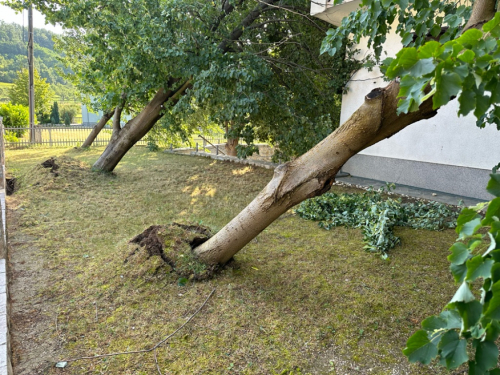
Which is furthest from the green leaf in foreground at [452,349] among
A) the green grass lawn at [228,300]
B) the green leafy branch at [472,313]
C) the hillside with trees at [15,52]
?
the hillside with trees at [15,52]

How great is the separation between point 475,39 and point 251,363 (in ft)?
8.45

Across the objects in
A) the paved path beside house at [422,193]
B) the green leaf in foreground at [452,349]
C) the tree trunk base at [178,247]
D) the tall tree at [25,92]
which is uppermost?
the tall tree at [25,92]

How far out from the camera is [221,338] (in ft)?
9.70

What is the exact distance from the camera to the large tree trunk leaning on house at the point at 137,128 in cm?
912

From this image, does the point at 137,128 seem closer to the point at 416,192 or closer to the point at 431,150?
the point at 416,192

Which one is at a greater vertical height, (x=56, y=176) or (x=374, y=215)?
(x=56, y=176)

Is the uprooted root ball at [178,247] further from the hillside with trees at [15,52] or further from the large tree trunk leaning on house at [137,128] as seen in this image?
the hillside with trees at [15,52]

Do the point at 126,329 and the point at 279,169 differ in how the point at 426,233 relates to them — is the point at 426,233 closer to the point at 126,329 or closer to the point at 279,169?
the point at 279,169

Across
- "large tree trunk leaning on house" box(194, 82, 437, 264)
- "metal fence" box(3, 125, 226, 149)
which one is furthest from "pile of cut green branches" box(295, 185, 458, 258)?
"metal fence" box(3, 125, 226, 149)

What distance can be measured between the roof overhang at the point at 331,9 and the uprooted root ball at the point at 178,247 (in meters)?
6.47

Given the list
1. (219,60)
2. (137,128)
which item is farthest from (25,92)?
(219,60)

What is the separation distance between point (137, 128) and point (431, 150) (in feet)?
26.1

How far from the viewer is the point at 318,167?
3197 millimetres

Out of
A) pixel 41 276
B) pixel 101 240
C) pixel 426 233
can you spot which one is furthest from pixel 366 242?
pixel 41 276
